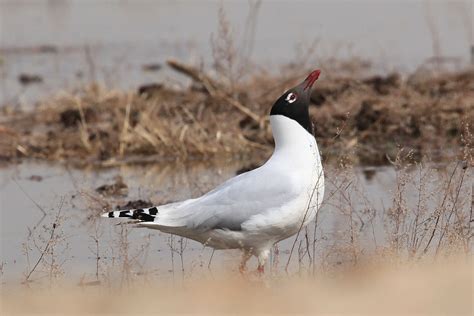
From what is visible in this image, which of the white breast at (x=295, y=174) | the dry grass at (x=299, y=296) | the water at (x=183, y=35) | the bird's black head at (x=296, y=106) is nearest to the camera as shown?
the dry grass at (x=299, y=296)

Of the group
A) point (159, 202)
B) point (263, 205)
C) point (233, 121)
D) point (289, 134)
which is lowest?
point (263, 205)

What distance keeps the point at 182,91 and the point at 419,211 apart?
7627 millimetres

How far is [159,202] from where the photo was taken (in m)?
9.94

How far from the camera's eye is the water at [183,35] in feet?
60.8

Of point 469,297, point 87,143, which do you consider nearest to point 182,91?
point 87,143

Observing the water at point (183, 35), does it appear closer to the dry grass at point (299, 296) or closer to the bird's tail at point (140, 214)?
the bird's tail at point (140, 214)

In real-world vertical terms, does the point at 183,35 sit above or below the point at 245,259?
above

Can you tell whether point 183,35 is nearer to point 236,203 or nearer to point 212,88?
point 212,88

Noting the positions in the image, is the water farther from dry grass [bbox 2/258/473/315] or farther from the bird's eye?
dry grass [bbox 2/258/473/315]

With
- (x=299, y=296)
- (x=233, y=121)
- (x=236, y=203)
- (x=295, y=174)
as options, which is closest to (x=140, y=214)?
(x=236, y=203)

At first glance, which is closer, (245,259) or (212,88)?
(245,259)

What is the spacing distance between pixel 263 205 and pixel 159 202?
115 inches

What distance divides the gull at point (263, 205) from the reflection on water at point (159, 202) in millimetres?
224

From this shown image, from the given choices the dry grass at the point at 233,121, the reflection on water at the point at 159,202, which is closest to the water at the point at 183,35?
the dry grass at the point at 233,121
